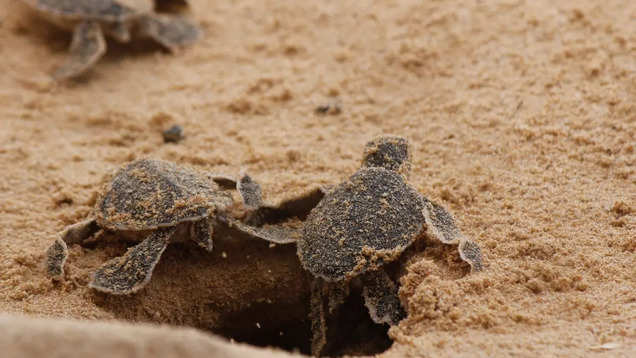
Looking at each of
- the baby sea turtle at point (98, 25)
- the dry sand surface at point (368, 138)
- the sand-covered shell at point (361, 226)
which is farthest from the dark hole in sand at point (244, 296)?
the baby sea turtle at point (98, 25)

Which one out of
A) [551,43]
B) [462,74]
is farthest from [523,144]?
[551,43]

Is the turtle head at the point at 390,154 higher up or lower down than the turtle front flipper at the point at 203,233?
higher up

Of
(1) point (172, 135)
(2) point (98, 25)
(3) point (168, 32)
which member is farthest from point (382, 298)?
(2) point (98, 25)

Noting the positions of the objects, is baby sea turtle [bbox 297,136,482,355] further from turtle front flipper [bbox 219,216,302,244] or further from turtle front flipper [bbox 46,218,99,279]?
turtle front flipper [bbox 46,218,99,279]

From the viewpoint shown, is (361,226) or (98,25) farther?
(98,25)

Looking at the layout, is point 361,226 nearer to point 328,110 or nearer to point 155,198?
point 155,198

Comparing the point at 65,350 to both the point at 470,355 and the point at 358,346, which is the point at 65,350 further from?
the point at 358,346

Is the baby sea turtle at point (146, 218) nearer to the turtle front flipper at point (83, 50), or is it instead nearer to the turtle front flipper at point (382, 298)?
the turtle front flipper at point (382, 298)
